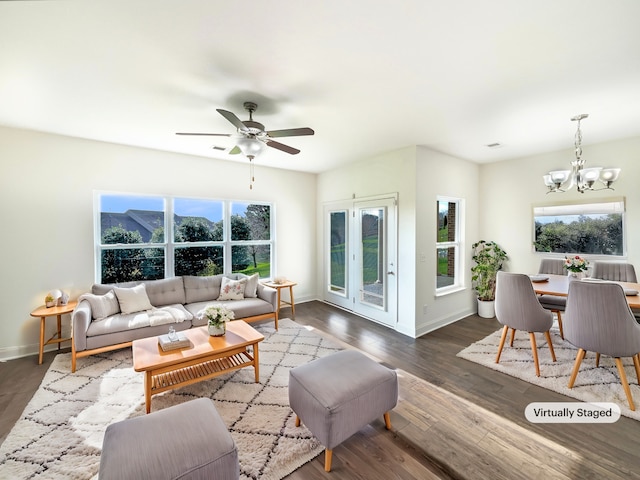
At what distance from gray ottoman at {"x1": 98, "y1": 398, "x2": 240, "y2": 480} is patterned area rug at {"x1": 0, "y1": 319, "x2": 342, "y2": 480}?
0.48 m

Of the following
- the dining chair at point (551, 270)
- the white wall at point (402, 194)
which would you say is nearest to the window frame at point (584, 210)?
the dining chair at point (551, 270)

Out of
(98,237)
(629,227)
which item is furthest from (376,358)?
(98,237)

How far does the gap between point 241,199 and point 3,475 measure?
13.2 ft

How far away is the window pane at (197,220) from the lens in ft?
14.7

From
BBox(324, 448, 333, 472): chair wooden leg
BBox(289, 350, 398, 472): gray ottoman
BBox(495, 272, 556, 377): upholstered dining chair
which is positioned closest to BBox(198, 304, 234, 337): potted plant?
BBox(289, 350, 398, 472): gray ottoman

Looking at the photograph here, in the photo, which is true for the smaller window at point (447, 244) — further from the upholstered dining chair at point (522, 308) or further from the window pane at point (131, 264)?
A: the window pane at point (131, 264)

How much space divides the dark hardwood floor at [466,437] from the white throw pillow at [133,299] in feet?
3.07

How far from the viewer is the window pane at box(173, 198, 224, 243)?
4.48 metres

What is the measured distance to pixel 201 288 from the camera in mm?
4254

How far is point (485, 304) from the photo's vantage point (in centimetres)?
471

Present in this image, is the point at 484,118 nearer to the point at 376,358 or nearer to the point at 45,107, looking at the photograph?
the point at 376,358

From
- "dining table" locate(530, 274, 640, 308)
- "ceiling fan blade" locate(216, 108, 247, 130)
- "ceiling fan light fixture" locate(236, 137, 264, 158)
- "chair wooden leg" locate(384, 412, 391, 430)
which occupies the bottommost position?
"chair wooden leg" locate(384, 412, 391, 430)

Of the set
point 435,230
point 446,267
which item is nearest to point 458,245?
point 446,267

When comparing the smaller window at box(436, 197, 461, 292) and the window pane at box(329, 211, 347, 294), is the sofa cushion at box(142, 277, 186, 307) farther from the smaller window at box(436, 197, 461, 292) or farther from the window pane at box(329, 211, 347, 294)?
the smaller window at box(436, 197, 461, 292)
